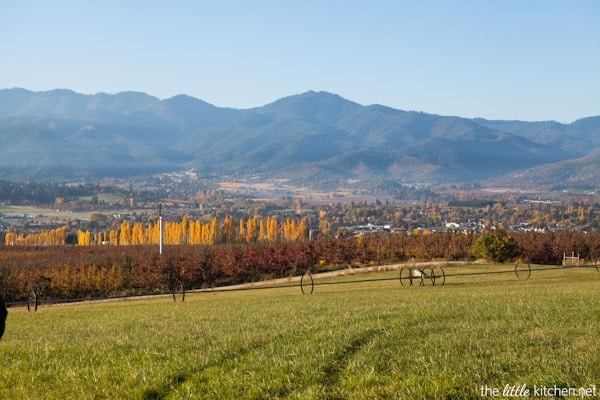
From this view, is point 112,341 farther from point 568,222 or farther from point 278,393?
point 568,222

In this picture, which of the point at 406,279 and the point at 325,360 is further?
the point at 406,279

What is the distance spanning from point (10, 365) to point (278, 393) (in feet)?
16.4

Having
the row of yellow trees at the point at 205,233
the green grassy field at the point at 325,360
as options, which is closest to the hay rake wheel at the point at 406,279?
the green grassy field at the point at 325,360

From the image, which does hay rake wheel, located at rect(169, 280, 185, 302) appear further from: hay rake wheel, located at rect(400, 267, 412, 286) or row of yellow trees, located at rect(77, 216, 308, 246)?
row of yellow trees, located at rect(77, 216, 308, 246)

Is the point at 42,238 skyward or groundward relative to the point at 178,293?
groundward

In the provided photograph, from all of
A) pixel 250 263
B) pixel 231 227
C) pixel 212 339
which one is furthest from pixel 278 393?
pixel 231 227

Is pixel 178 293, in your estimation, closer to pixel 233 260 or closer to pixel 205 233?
pixel 233 260

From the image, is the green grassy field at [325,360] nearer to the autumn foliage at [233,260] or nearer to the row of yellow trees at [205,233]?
the autumn foliage at [233,260]

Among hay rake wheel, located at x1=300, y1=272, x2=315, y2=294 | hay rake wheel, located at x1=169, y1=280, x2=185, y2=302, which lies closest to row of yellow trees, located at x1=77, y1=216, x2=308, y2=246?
hay rake wheel, located at x1=169, y1=280, x2=185, y2=302

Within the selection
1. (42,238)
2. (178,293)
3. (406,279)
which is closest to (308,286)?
(406,279)

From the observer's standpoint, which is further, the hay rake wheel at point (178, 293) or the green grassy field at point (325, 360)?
the hay rake wheel at point (178, 293)

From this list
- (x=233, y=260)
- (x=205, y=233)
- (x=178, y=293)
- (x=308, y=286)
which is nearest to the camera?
(x=308, y=286)

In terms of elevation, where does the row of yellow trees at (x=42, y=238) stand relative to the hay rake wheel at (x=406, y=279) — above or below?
below

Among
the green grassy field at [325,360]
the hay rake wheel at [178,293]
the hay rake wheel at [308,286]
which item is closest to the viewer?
the green grassy field at [325,360]
